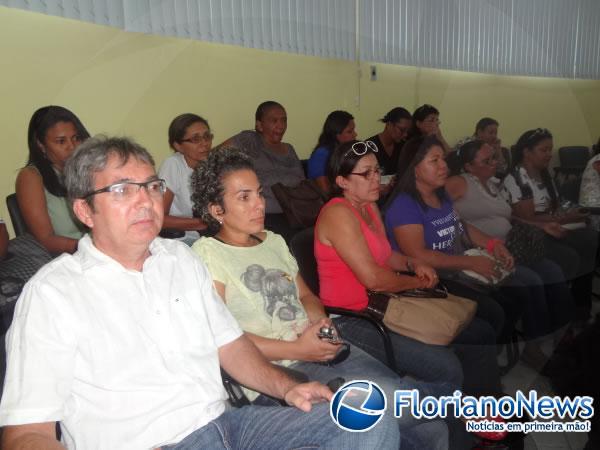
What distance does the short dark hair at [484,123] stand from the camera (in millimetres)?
2045

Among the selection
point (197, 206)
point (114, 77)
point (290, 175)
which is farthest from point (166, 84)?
point (197, 206)

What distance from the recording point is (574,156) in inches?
78.8

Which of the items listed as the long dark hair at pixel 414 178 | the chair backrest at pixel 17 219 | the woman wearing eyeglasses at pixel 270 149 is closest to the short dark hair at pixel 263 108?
the woman wearing eyeglasses at pixel 270 149

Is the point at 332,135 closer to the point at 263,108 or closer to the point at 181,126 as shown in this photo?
the point at 263,108

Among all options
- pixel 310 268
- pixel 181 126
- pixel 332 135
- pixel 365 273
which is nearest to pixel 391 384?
pixel 365 273

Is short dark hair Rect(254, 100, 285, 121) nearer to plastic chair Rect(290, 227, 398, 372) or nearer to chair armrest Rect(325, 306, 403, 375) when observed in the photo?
plastic chair Rect(290, 227, 398, 372)

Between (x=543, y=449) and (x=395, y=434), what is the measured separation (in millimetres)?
698

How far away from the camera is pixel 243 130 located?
10.2ft

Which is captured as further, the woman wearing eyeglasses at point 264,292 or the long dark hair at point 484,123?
the long dark hair at point 484,123

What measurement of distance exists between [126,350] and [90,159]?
1.31 ft

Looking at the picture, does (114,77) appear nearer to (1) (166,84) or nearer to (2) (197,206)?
(1) (166,84)

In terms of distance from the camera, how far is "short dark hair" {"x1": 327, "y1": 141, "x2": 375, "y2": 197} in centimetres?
162

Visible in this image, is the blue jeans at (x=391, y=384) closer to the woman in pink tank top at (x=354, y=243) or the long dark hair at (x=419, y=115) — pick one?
the woman in pink tank top at (x=354, y=243)

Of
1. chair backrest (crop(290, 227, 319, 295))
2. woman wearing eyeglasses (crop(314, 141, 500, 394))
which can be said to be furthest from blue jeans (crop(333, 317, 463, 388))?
chair backrest (crop(290, 227, 319, 295))
